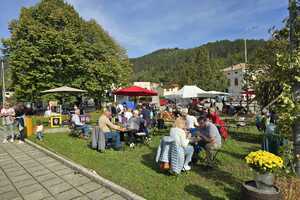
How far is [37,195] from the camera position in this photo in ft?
15.9

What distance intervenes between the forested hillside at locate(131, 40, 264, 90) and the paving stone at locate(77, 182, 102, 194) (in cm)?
3824

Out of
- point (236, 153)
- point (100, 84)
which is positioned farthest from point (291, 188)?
point (100, 84)

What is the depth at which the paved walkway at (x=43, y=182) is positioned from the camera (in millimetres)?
4824

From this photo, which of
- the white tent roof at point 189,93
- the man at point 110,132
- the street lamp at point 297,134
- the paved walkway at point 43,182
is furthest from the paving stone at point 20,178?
the white tent roof at point 189,93

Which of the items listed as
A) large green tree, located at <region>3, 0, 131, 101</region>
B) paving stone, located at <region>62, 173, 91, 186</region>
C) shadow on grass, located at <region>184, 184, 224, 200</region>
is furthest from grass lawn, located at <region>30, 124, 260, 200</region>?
large green tree, located at <region>3, 0, 131, 101</region>

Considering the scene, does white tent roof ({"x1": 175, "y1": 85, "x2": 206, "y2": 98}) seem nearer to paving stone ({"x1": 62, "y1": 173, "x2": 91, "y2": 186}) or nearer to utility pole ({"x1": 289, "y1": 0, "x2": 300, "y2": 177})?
paving stone ({"x1": 62, "y1": 173, "x2": 91, "y2": 186})

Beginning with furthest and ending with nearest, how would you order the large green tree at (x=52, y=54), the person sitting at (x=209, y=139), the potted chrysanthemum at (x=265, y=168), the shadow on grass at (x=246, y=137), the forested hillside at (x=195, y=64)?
the forested hillside at (x=195, y=64) < the large green tree at (x=52, y=54) < the shadow on grass at (x=246, y=137) < the person sitting at (x=209, y=139) < the potted chrysanthemum at (x=265, y=168)

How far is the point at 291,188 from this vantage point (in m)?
4.08

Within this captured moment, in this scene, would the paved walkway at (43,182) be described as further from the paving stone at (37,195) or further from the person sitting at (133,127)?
the person sitting at (133,127)

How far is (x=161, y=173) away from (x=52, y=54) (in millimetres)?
20870

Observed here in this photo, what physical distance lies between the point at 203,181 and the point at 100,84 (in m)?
22.8

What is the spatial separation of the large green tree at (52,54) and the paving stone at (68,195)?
19.5 metres

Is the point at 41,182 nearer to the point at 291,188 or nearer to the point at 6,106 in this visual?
the point at 291,188

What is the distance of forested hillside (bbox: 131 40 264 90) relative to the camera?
188ft
